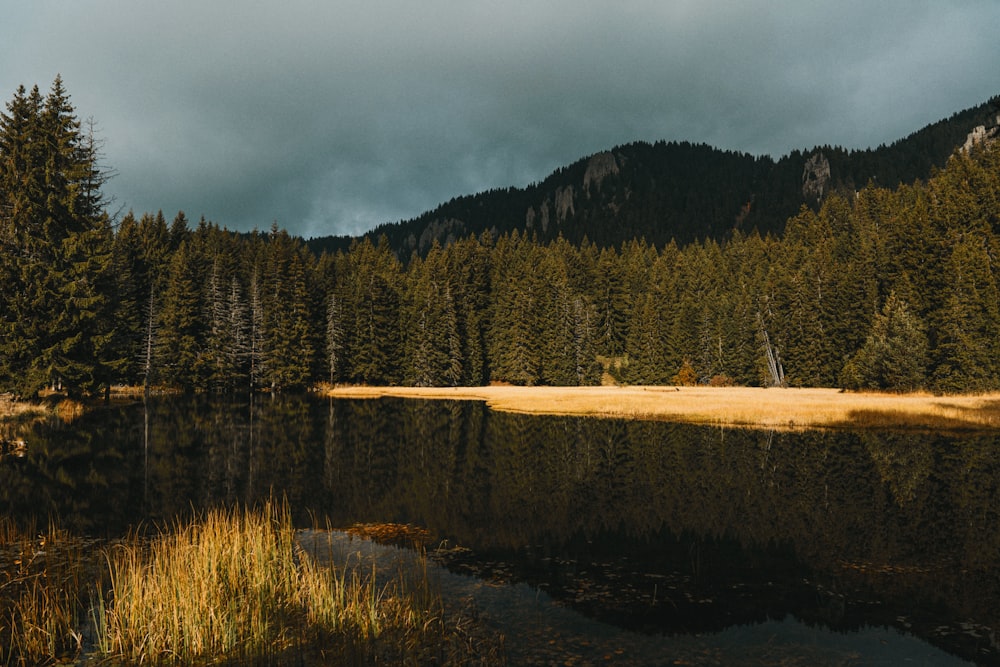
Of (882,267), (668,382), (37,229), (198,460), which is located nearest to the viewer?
(198,460)

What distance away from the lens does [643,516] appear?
18.5m

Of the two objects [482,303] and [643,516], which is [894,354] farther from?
[482,303]

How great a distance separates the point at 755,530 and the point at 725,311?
89830mm

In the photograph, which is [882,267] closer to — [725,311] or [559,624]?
[725,311]

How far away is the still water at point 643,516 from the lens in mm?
10484

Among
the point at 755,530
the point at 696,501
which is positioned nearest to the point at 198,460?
the point at 696,501

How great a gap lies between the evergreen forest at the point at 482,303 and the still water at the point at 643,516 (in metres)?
16.1

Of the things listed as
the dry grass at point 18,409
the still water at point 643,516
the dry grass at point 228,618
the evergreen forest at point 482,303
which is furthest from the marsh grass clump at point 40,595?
the evergreen forest at point 482,303

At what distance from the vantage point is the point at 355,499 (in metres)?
20.6

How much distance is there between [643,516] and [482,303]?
96587mm

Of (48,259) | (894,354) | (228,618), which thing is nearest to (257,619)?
(228,618)

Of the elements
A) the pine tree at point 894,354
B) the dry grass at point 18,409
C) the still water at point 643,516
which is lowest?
the still water at point 643,516

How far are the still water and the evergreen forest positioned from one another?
1609 cm

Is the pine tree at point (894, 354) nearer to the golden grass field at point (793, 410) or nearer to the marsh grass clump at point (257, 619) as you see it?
the golden grass field at point (793, 410)
